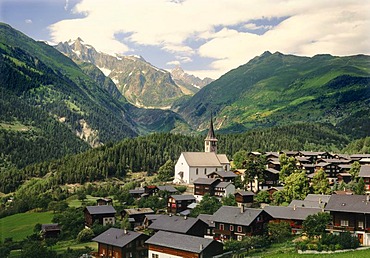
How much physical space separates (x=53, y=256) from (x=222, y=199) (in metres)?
40.8

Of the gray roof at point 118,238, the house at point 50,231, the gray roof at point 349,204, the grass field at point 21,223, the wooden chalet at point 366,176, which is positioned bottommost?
the grass field at point 21,223

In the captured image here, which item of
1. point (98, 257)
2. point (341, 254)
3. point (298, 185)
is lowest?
point (98, 257)

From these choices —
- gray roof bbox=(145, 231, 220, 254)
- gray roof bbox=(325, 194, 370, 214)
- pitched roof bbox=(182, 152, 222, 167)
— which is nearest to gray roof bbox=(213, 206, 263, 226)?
gray roof bbox=(145, 231, 220, 254)

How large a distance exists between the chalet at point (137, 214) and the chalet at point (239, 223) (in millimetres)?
19558

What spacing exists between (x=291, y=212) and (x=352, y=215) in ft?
41.5

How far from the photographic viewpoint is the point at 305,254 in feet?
178

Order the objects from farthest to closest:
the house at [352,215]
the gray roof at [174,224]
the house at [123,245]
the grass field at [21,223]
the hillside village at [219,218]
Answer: the grass field at [21,223]
the gray roof at [174,224]
the house at [123,245]
the hillside village at [219,218]
the house at [352,215]

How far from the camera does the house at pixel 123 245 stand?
6575 centimetres

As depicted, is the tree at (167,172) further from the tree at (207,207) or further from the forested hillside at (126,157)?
the tree at (207,207)

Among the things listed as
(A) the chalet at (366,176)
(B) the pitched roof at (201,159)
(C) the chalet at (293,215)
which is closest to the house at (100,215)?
(C) the chalet at (293,215)

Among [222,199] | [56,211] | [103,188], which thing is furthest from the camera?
[103,188]

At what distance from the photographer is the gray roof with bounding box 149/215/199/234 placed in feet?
228

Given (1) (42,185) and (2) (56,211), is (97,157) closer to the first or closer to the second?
(1) (42,185)

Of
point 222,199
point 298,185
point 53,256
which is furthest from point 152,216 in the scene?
point 298,185
